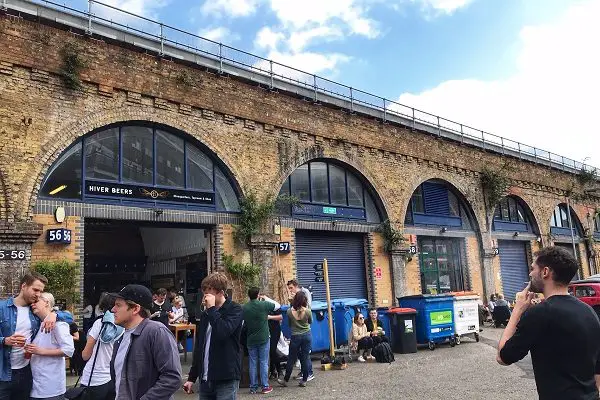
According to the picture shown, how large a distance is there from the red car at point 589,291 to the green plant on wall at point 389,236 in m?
5.87

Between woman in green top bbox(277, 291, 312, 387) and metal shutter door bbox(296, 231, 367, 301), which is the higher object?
metal shutter door bbox(296, 231, 367, 301)

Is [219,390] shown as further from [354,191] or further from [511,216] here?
[511,216]

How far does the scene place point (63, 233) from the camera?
36.3 feet

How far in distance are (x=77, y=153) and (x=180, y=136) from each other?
2.80 metres

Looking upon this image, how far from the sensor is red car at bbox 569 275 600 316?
54.4 feet

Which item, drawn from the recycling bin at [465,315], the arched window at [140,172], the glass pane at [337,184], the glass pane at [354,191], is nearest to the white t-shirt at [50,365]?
the arched window at [140,172]

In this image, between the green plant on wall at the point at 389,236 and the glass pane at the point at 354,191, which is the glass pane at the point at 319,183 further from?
the green plant on wall at the point at 389,236

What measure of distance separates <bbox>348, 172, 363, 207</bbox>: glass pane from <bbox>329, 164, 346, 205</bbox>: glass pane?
0.28 m

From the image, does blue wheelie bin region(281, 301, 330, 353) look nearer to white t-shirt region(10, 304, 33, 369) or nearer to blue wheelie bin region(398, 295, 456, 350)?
blue wheelie bin region(398, 295, 456, 350)

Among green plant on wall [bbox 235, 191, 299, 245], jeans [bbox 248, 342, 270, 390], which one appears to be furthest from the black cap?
green plant on wall [bbox 235, 191, 299, 245]

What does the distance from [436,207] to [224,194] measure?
33.9 feet

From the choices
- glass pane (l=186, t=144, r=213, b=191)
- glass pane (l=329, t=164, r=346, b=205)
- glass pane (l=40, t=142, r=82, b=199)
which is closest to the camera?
glass pane (l=40, t=142, r=82, b=199)

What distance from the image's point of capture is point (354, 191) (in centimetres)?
1805

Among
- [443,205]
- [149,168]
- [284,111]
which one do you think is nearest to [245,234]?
[149,168]
